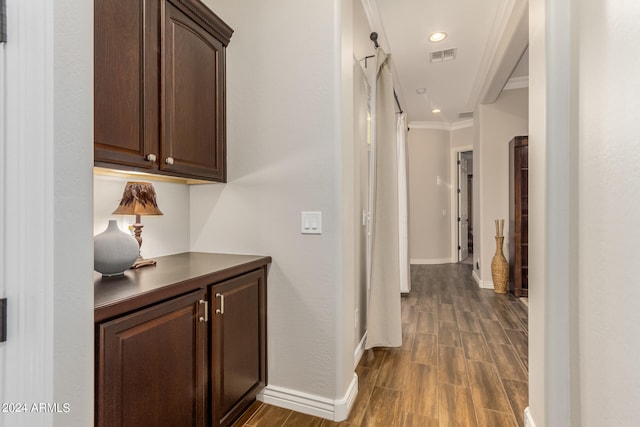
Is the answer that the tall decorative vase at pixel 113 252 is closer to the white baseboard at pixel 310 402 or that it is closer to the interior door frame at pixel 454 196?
the white baseboard at pixel 310 402

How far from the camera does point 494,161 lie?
4.58 metres

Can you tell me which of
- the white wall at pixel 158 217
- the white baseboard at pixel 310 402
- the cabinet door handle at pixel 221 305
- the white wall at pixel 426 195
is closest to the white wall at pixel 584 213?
the white baseboard at pixel 310 402

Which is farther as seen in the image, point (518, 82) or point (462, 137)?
point (462, 137)

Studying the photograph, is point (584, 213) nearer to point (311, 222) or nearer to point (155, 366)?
point (311, 222)

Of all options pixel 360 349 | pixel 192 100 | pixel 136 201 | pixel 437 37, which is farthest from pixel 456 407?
pixel 437 37

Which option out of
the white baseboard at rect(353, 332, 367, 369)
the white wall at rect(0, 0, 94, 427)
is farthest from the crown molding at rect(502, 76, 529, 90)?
the white wall at rect(0, 0, 94, 427)

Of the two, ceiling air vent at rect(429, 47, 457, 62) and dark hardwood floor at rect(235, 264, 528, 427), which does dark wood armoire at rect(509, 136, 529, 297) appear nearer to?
dark hardwood floor at rect(235, 264, 528, 427)

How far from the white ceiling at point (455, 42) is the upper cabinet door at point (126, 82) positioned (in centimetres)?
175

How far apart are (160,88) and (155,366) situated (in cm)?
124

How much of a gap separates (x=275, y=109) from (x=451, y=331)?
2.60 m

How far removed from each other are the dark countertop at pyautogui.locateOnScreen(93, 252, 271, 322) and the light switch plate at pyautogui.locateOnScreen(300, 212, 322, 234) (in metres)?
0.30

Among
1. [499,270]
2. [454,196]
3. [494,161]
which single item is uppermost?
[494,161]

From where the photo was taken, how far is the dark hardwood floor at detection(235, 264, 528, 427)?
1.75 metres

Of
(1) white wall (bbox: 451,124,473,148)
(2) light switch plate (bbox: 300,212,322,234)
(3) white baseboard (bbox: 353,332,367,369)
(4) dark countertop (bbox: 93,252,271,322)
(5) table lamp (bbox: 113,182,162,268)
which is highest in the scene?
(1) white wall (bbox: 451,124,473,148)
